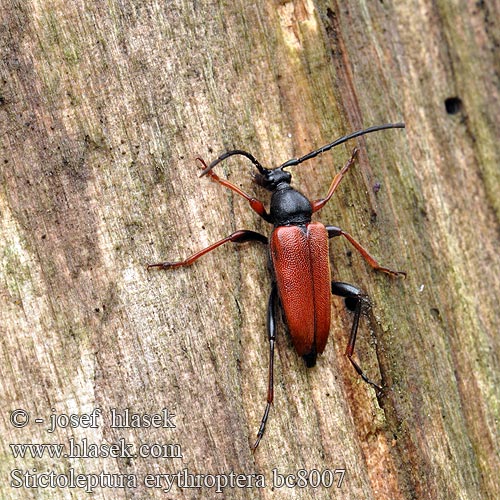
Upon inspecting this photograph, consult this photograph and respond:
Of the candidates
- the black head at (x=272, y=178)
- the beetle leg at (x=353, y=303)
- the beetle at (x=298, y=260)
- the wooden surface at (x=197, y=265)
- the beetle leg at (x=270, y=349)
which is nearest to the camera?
the wooden surface at (x=197, y=265)

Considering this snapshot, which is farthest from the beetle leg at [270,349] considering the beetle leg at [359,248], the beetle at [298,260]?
the beetle leg at [359,248]

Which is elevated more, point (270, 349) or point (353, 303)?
point (353, 303)

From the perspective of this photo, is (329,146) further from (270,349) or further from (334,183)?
(270,349)

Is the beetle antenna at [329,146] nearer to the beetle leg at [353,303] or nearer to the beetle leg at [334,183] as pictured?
the beetle leg at [334,183]

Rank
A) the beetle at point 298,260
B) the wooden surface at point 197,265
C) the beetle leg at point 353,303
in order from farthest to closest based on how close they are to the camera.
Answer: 1. the beetle leg at point 353,303
2. the beetle at point 298,260
3. the wooden surface at point 197,265

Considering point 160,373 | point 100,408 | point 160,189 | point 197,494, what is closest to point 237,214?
point 160,189

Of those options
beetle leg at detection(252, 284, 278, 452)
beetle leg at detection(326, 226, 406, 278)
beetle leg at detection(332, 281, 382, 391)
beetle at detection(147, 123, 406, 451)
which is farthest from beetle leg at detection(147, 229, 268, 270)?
beetle leg at detection(332, 281, 382, 391)

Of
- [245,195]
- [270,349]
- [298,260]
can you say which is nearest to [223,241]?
[245,195]

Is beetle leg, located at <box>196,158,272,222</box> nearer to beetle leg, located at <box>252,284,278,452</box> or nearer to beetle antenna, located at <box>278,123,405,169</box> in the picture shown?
beetle antenna, located at <box>278,123,405,169</box>

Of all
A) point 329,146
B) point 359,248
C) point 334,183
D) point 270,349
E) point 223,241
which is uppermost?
point 329,146
